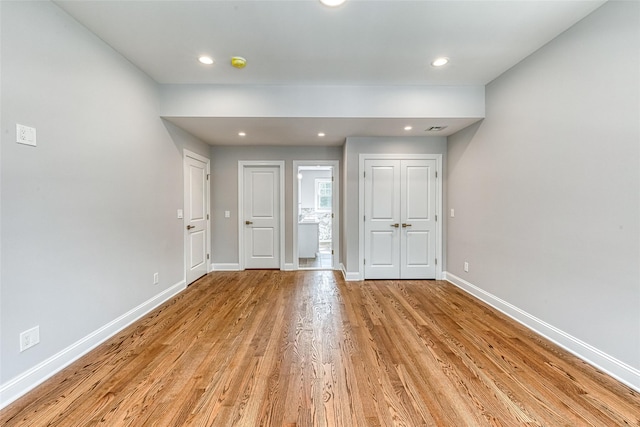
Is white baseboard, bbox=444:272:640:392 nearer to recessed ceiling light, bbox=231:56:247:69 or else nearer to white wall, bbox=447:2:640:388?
white wall, bbox=447:2:640:388

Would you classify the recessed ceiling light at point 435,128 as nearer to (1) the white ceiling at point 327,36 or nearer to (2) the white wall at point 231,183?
(1) the white ceiling at point 327,36

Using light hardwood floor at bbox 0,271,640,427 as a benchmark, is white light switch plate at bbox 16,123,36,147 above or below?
above

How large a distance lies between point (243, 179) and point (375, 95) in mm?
2758

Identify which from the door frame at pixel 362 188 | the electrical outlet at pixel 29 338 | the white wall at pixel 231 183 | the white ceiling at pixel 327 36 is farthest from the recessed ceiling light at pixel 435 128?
the electrical outlet at pixel 29 338

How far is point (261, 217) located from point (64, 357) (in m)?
3.14

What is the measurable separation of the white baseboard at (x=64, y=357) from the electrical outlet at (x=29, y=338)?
0.16 m

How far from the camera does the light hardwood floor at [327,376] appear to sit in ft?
4.77

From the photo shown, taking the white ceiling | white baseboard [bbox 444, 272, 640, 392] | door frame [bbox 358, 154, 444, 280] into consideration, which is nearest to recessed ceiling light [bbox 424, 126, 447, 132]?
door frame [bbox 358, 154, 444, 280]

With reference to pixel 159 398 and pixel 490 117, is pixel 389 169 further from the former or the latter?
pixel 159 398

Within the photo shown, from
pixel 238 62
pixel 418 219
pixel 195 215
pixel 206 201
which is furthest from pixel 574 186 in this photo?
pixel 206 201

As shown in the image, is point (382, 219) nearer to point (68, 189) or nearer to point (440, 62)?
point (440, 62)

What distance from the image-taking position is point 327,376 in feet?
5.83

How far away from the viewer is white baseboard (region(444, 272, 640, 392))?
1707mm

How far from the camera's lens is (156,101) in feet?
9.71
